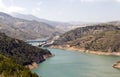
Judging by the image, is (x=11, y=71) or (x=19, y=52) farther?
(x=19, y=52)

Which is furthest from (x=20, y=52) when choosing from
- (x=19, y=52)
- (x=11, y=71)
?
(x=11, y=71)

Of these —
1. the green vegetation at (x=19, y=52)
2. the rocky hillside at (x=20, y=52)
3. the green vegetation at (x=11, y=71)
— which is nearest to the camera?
the green vegetation at (x=11, y=71)

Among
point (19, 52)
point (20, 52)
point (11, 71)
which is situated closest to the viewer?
point (11, 71)

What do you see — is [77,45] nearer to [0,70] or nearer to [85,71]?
[85,71]

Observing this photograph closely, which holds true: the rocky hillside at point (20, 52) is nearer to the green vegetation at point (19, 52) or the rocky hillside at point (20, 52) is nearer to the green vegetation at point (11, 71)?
the green vegetation at point (19, 52)

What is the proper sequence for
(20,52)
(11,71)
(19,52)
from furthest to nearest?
(20,52), (19,52), (11,71)

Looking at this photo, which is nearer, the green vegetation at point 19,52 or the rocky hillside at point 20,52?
the green vegetation at point 19,52

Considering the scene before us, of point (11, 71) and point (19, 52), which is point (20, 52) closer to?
point (19, 52)

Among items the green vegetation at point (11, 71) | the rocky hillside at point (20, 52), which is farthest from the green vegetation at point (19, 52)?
the green vegetation at point (11, 71)
